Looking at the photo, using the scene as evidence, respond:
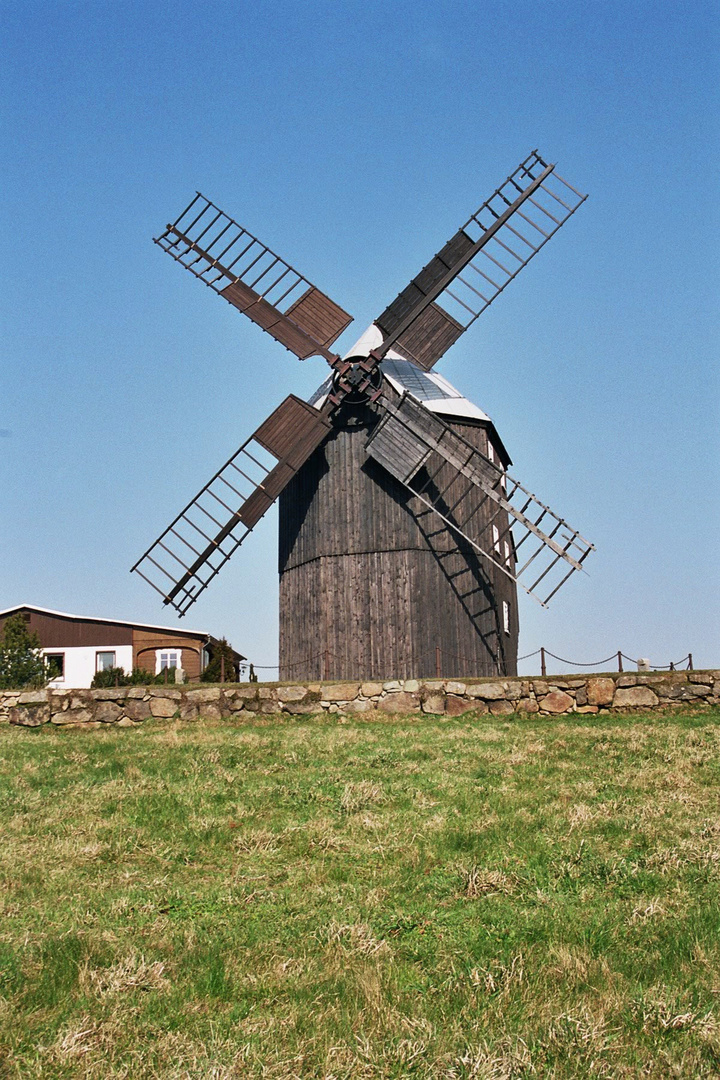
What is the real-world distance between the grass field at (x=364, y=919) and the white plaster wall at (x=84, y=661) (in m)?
30.4

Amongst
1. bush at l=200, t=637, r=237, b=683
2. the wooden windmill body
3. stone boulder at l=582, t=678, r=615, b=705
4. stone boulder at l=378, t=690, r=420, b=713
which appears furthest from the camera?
bush at l=200, t=637, r=237, b=683

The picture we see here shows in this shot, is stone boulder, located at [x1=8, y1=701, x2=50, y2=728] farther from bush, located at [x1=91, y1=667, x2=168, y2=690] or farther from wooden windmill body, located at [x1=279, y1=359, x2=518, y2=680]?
bush, located at [x1=91, y1=667, x2=168, y2=690]

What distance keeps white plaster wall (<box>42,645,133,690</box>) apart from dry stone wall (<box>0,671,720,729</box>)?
75.5 feet

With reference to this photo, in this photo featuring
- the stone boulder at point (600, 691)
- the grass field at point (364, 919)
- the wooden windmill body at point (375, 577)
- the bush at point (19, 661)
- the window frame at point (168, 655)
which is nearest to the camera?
the grass field at point (364, 919)

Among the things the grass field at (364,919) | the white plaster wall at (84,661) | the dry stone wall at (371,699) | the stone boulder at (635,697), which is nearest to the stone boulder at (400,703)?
the dry stone wall at (371,699)

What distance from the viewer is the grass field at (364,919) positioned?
555 centimetres

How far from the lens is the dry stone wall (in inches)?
759

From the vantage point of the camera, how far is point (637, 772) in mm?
12469

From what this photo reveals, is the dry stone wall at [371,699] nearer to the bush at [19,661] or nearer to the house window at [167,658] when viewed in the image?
the bush at [19,661]

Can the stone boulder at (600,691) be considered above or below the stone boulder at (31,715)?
above

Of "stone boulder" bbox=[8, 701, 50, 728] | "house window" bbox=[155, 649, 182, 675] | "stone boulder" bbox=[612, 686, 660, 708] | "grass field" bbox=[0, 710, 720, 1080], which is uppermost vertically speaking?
"house window" bbox=[155, 649, 182, 675]

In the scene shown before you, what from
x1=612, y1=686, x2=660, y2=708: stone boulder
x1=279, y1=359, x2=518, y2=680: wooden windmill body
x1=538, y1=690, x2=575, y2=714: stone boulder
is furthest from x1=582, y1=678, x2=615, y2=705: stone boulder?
x1=279, y1=359, x2=518, y2=680: wooden windmill body

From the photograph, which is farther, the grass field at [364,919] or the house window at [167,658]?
the house window at [167,658]

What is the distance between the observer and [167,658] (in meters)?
43.8
